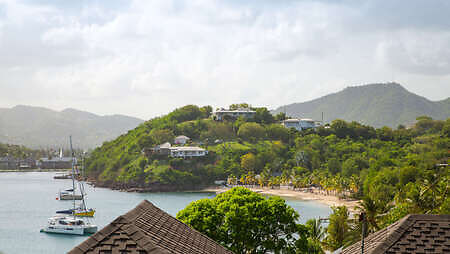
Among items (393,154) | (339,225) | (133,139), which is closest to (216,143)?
(133,139)

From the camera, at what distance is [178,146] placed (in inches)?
5310

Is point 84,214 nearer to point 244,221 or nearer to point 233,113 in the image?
point 244,221

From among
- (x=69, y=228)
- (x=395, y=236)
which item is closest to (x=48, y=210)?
(x=69, y=228)

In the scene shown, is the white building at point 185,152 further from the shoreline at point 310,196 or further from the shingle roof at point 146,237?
the shingle roof at point 146,237

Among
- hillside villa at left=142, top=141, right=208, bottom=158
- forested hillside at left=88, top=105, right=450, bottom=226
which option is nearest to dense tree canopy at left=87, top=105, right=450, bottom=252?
forested hillside at left=88, top=105, right=450, bottom=226

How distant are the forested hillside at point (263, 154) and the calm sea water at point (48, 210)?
10.4 meters

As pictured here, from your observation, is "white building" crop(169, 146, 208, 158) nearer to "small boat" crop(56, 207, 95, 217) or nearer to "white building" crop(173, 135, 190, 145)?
"white building" crop(173, 135, 190, 145)

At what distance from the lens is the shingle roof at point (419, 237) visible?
30.3ft

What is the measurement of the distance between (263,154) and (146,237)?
11825cm

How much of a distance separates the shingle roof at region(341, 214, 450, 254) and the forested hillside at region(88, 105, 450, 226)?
71.4 metres

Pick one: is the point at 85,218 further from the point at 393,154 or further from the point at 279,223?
the point at 393,154

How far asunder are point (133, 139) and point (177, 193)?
124 feet

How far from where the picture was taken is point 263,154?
125125 millimetres

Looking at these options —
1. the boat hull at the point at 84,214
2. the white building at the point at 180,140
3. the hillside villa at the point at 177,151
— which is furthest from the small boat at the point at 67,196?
the white building at the point at 180,140
